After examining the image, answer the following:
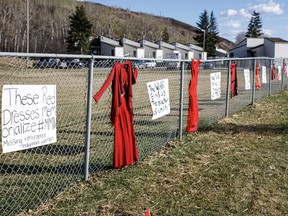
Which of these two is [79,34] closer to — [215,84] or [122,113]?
[215,84]

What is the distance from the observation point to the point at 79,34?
3236 inches

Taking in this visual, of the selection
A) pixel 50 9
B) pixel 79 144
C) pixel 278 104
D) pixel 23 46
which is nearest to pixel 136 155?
pixel 79 144

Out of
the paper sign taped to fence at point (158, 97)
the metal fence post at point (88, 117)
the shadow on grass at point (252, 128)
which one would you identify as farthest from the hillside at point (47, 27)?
the metal fence post at point (88, 117)

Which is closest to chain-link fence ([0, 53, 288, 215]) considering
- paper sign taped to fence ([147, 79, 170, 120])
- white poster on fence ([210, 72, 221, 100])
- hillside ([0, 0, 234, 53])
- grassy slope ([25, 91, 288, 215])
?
grassy slope ([25, 91, 288, 215])

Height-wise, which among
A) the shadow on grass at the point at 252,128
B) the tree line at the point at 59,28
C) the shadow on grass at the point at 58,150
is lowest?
the shadow on grass at the point at 58,150

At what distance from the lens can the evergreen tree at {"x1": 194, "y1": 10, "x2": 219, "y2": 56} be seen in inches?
4097

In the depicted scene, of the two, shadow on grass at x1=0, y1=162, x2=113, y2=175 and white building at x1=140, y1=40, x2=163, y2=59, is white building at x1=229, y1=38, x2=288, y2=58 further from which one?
shadow on grass at x1=0, y1=162, x2=113, y2=175

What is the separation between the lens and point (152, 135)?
7305 mm

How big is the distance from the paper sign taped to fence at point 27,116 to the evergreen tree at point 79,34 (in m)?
78.8

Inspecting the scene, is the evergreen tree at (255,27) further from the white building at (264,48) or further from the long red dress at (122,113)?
the long red dress at (122,113)

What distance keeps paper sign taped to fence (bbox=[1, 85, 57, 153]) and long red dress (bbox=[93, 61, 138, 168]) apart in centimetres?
103

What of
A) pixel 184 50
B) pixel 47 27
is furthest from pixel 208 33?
pixel 47 27

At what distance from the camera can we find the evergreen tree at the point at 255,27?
125 m

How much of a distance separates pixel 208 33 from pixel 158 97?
105967mm
